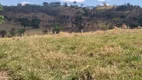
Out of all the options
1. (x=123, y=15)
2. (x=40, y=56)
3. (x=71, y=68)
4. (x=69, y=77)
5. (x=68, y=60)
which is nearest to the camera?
(x=69, y=77)

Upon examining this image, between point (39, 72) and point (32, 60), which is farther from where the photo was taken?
point (32, 60)

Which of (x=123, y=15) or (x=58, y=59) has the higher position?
(x=58, y=59)

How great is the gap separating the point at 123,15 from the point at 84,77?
353 feet

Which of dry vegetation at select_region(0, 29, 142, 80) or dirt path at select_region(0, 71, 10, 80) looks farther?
dirt path at select_region(0, 71, 10, 80)

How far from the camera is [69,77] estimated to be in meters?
8.65

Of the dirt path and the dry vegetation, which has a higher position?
the dry vegetation

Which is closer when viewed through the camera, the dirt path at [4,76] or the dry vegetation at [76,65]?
the dry vegetation at [76,65]

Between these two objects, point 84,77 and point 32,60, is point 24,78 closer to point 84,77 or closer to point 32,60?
point 84,77

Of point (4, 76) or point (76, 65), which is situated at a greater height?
point (76, 65)

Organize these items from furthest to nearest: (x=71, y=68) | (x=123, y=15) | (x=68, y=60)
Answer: (x=123, y=15), (x=68, y=60), (x=71, y=68)

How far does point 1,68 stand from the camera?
35.1 feet

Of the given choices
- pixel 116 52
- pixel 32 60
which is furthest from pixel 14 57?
pixel 116 52

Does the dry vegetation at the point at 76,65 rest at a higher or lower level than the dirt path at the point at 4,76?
higher

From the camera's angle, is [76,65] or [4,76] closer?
[4,76]
